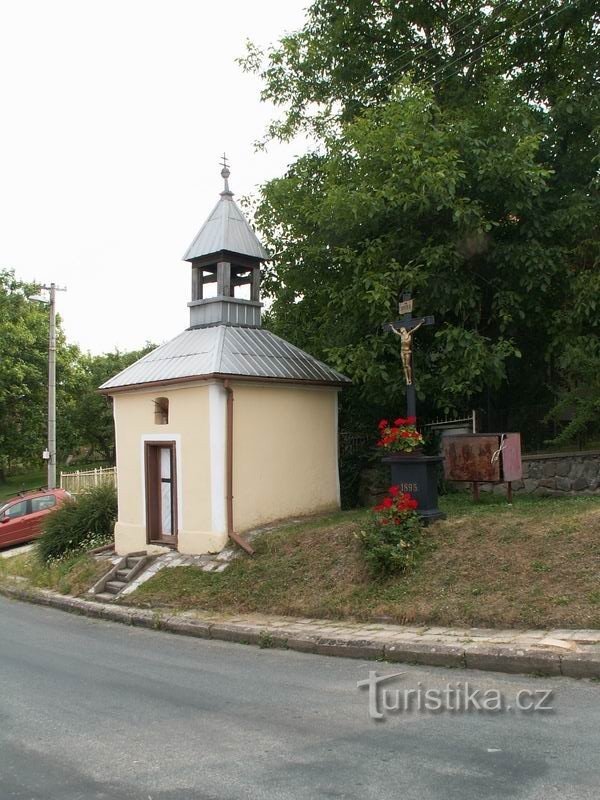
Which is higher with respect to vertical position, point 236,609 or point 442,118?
point 442,118

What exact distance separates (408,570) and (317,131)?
12.4 meters

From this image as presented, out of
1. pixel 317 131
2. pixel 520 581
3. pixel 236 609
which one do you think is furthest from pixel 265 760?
pixel 317 131

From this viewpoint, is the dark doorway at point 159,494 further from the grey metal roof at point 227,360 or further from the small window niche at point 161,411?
the grey metal roof at point 227,360

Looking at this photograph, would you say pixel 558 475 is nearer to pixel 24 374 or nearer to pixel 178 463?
pixel 178 463

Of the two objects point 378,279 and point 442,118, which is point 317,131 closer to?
point 442,118

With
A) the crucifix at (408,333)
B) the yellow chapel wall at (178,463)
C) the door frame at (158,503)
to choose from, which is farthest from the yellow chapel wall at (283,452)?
the crucifix at (408,333)

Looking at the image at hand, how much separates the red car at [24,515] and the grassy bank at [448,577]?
10.4 meters

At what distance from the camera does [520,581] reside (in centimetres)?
799

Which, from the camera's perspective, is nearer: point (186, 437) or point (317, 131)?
point (186, 437)

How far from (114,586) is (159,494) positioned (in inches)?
76.2

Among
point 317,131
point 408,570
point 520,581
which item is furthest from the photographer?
point 317,131

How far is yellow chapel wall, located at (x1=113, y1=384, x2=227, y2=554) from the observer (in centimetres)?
1224

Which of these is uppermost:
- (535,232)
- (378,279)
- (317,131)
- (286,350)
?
(317,131)

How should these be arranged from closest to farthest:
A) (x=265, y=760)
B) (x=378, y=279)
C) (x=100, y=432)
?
(x=265, y=760)
(x=378, y=279)
(x=100, y=432)
